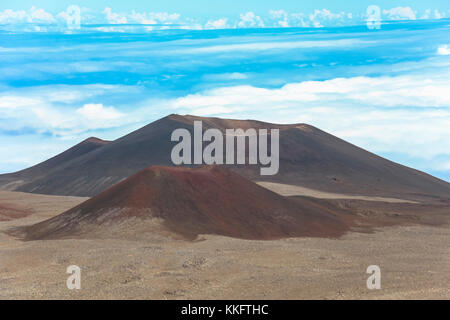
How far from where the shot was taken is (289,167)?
309 feet

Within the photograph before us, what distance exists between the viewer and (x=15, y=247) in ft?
115

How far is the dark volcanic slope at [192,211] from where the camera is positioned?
38.7 m

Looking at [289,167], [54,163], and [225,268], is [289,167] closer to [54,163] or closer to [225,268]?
[54,163]

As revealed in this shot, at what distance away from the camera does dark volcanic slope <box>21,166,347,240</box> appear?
38.7 m

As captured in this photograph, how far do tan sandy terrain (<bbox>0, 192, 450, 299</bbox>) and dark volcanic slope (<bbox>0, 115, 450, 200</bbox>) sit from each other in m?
48.1
